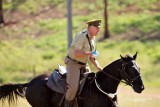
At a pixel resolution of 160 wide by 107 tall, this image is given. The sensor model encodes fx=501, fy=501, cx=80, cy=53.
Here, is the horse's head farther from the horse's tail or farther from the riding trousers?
the horse's tail

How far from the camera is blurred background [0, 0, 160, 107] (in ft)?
78.2

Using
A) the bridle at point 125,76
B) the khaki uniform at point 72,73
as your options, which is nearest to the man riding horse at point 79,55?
the khaki uniform at point 72,73

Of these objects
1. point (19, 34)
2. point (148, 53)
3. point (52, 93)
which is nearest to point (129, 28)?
point (148, 53)

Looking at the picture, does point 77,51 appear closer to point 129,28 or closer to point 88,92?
point 88,92

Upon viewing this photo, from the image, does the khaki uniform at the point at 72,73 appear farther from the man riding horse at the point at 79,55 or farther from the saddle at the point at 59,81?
the saddle at the point at 59,81

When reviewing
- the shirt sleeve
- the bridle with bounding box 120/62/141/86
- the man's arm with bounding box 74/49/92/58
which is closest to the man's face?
the shirt sleeve

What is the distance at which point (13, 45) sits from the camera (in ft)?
96.0

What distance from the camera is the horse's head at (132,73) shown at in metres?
9.05

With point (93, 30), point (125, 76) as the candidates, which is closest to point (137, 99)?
point (125, 76)

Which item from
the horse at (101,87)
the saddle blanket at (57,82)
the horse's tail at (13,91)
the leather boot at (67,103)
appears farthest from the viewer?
the horse's tail at (13,91)

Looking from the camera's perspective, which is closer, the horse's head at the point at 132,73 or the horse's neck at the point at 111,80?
the horse's head at the point at 132,73

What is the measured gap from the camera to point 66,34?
100 ft

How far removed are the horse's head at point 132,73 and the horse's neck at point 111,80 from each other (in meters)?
0.18

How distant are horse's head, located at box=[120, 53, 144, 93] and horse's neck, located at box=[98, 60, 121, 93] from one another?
0.58 feet
